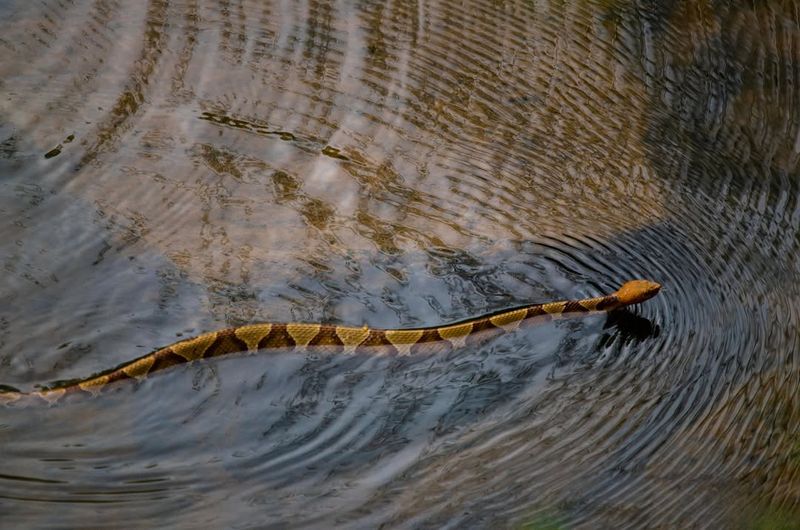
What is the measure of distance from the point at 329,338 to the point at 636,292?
173 centimetres

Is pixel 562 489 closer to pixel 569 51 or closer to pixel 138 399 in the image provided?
pixel 138 399

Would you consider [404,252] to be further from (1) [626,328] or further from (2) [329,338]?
(1) [626,328]

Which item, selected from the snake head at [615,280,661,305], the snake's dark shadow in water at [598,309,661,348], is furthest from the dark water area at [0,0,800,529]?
the snake head at [615,280,661,305]

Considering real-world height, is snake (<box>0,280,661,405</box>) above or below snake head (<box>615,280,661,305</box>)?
below

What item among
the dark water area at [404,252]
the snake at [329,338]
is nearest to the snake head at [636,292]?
the snake at [329,338]

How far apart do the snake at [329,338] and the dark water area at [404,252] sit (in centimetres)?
8

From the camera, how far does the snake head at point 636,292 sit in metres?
5.46

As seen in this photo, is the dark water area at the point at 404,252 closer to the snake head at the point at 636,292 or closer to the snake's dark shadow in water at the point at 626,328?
the snake's dark shadow in water at the point at 626,328

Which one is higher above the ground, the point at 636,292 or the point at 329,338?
the point at 636,292

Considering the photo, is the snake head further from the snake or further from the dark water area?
→ the dark water area

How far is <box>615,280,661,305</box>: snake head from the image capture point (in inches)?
215

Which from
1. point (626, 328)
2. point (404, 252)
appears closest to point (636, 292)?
point (626, 328)

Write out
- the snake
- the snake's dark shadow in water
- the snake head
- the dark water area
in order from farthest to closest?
the snake head, the snake's dark shadow in water, the snake, the dark water area

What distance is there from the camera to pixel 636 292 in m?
5.46
